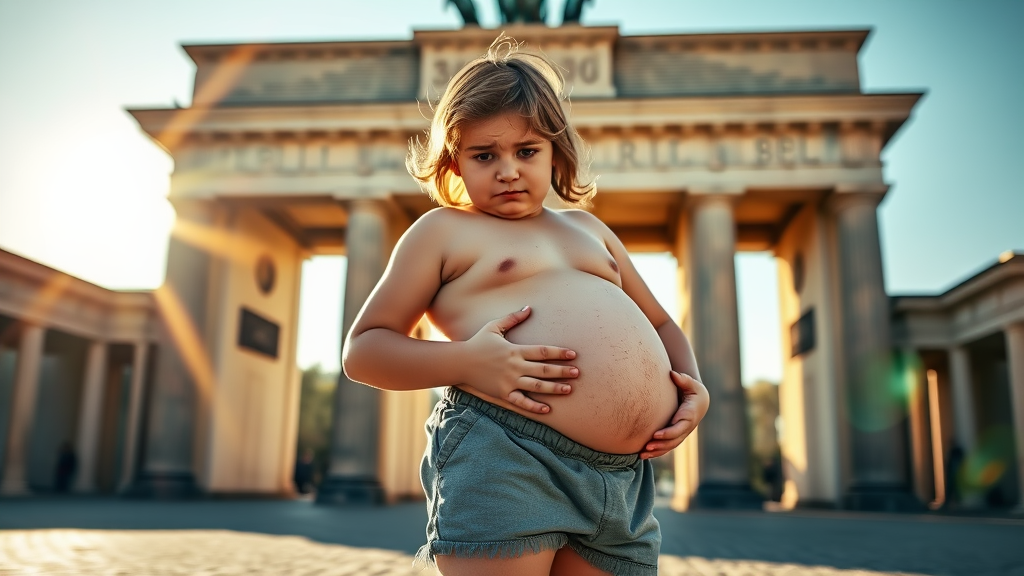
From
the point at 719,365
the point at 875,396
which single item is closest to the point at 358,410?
the point at 719,365

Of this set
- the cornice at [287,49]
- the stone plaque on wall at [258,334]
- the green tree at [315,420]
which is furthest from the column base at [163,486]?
the green tree at [315,420]

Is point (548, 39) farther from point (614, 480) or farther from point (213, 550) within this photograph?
point (614, 480)

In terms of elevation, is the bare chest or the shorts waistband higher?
the bare chest

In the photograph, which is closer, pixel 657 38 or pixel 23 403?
pixel 657 38

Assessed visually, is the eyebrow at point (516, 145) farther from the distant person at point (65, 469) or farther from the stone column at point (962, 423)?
the distant person at point (65, 469)

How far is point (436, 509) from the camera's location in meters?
1.62

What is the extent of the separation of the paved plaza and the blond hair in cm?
408

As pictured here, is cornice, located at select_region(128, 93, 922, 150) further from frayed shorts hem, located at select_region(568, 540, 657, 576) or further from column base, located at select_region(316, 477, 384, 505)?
frayed shorts hem, located at select_region(568, 540, 657, 576)

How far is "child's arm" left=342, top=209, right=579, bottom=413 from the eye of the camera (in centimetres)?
162

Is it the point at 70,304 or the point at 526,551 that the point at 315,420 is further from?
the point at 526,551

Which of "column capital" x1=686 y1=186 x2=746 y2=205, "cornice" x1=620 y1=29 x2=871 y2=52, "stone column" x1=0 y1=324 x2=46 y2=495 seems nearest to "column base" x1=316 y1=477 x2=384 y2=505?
"stone column" x1=0 y1=324 x2=46 y2=495

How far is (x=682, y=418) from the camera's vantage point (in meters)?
1.84

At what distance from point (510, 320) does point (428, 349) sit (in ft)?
0.58

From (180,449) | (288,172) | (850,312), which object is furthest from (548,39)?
(180,449)
